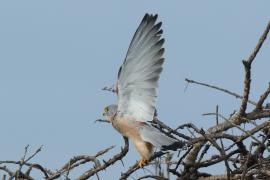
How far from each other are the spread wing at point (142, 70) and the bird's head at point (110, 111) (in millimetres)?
77

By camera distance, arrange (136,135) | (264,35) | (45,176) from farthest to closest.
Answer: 1. (136,135)
2. (45,176)
3. (264,35)

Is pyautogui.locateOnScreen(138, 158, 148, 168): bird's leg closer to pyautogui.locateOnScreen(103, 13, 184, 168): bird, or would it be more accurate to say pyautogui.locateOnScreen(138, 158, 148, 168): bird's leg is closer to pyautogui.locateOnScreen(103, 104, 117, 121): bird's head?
pyautogui.locateOnScreen(103, 13, 184, 168): bird

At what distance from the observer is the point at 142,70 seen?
14.2 feet

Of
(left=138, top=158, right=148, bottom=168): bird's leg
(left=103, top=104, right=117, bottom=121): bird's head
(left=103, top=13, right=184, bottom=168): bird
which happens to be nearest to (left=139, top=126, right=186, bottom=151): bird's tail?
(left=103, top=13, right=184, bottom=168): bird

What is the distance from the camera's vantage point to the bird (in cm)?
425

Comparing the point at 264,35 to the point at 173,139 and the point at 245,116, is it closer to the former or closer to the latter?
the point at 245,116

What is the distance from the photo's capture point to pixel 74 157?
3.80 meters

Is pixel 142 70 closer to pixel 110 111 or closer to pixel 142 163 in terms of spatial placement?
pixel 110 111

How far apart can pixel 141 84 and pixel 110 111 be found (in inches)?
11.0

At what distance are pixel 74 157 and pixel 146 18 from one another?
1.04m

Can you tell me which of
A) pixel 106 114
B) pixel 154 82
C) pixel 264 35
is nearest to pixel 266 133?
pixel 264 35

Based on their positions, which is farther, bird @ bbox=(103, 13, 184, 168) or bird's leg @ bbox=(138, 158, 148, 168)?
bird @ bbox=(103, 13, 184, 168)

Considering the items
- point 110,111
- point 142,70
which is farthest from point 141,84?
point 110,111

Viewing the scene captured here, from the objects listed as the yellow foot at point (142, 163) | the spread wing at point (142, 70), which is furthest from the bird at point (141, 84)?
the yellow foot at point (142, 163)
